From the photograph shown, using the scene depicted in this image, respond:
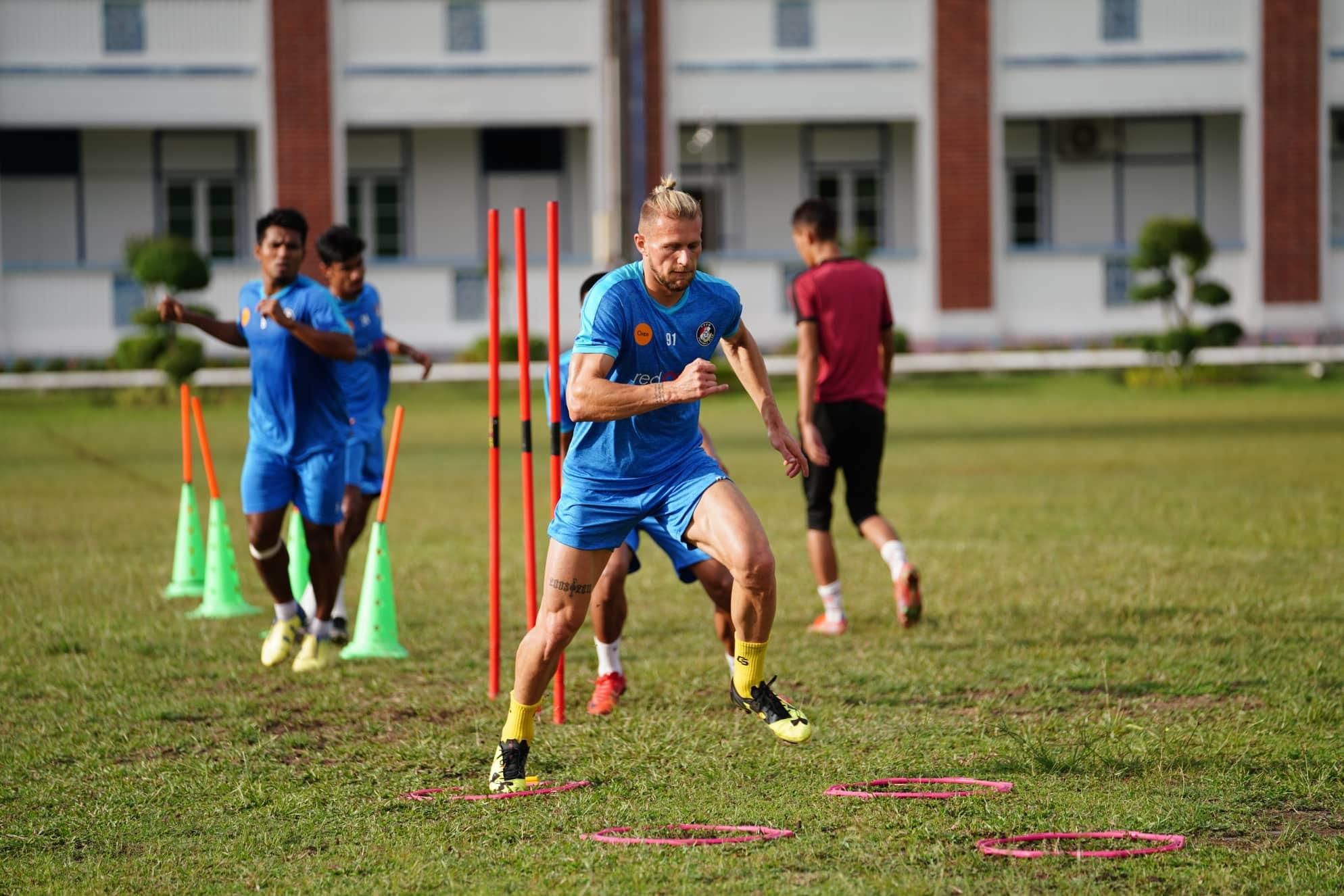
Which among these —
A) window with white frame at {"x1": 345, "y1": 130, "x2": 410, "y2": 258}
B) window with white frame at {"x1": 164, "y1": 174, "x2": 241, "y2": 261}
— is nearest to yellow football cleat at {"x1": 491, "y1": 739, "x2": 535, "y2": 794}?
window with white frame at {"x1": 345, "y1": 130, "x2": 410, "y2": 258}

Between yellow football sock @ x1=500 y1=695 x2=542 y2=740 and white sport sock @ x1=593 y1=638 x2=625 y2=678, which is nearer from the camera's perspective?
yellow football sock @ x1=500 y1=695 x2=542 y2=740

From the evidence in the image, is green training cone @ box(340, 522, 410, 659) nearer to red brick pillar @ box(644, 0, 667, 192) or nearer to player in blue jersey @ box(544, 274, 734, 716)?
player in blue jersey @ box(544, 274, 734, 716)

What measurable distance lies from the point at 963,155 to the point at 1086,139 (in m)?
4.25

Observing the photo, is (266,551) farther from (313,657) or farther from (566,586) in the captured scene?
(566,586)

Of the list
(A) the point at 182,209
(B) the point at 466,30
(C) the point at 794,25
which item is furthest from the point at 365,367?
(A) the point at 182,209

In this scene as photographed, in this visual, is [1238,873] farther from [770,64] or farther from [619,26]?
[770,64]

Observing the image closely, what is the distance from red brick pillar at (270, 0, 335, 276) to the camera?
3488 cm

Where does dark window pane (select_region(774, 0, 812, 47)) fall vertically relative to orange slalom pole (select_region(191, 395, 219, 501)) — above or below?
above

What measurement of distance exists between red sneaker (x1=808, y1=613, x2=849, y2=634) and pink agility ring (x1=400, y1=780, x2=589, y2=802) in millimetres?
3514

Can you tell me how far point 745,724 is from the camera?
7.41 metres

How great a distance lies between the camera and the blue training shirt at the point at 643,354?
617 centimetres

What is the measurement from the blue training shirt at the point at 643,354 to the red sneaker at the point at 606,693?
1.69 meters

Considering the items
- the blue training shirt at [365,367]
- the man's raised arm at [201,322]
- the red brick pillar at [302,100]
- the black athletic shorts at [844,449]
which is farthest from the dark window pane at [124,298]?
the black athletic shorts at [844,449]

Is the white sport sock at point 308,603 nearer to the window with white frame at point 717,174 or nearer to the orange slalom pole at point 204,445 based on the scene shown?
the orange slalom pole at point 204,445
